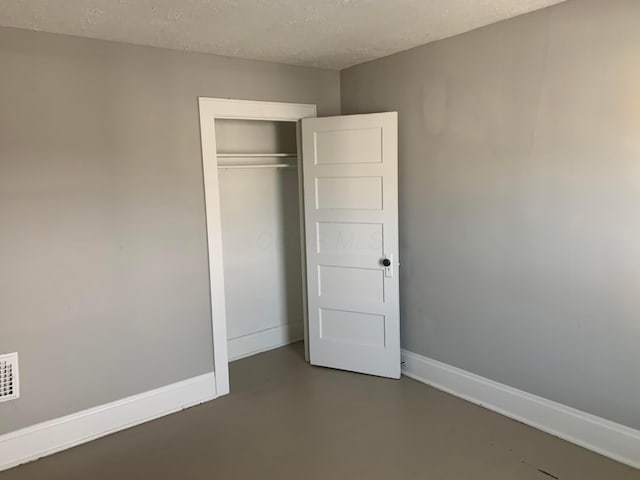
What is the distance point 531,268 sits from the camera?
3000mm

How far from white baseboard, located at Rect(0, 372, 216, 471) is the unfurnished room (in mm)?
14

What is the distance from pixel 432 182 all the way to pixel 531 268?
93 cm

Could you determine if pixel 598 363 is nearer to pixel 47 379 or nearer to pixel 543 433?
pixel 543 433

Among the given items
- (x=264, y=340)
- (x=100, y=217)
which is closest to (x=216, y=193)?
(x=100, y=217)

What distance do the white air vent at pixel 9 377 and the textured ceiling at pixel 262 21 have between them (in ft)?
6.06

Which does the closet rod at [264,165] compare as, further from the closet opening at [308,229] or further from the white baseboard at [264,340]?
the white baseboard at [264,340]

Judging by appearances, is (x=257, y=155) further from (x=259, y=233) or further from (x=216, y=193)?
(x=216, y=193)

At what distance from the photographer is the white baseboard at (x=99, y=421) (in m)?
2.87

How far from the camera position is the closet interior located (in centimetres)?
427

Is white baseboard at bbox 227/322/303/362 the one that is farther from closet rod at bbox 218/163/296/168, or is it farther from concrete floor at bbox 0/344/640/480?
closet rod at bbox 218/163/296/168

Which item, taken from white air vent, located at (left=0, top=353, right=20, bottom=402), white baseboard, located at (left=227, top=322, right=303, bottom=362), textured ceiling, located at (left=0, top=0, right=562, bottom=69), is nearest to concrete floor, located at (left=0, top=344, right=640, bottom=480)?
white air vent, located at (left=0, top=353, right=20, bottom=402)

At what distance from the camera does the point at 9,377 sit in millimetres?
2824

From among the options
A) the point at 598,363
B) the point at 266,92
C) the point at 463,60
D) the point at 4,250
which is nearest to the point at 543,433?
the point at 598,363

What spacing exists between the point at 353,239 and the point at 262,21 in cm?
171
